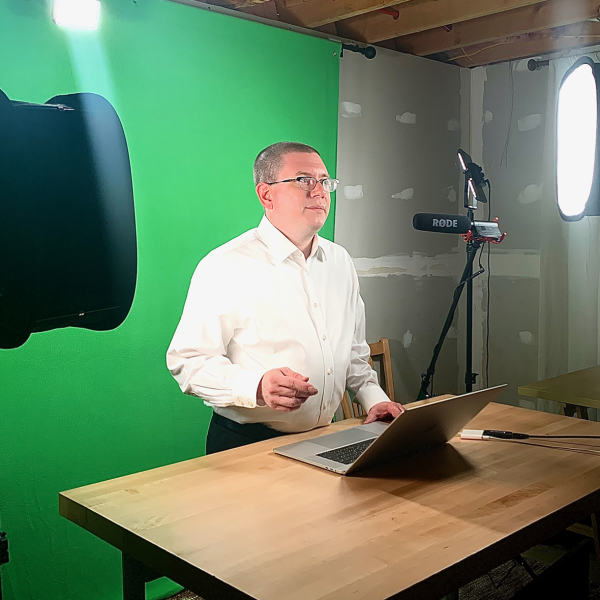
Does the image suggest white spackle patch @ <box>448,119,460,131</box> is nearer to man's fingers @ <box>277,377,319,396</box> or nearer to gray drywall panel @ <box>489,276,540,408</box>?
gray drywall panel @ <box>489,276,540,408</box>

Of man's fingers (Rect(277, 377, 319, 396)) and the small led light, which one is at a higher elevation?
the small led light

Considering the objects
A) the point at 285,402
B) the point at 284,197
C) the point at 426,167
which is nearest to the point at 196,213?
the point at 284,197

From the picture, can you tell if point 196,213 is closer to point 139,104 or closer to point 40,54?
point 139,104

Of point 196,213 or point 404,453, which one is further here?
point 196,213

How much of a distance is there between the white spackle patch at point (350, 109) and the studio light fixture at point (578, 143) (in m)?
1.19

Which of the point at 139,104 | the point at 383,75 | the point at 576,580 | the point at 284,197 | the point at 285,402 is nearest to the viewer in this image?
the point at 285,402

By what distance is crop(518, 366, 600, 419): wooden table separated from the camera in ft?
9.02

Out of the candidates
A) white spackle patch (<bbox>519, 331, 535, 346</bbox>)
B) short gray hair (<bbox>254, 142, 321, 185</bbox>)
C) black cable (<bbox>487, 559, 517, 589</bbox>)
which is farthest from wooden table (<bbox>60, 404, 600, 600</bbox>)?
white spackle patch (<bbox>519, 331, 535, 346</bbox>)

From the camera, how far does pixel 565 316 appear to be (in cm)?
395

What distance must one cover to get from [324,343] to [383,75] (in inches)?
82.9

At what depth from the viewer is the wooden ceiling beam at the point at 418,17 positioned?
3047mm

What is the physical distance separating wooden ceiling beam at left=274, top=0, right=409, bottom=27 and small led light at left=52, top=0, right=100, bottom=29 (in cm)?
108

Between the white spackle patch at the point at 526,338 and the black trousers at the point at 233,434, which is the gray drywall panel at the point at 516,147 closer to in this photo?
the white spackle patch at the point at 526,338

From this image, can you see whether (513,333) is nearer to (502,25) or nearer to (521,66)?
(521,66)
